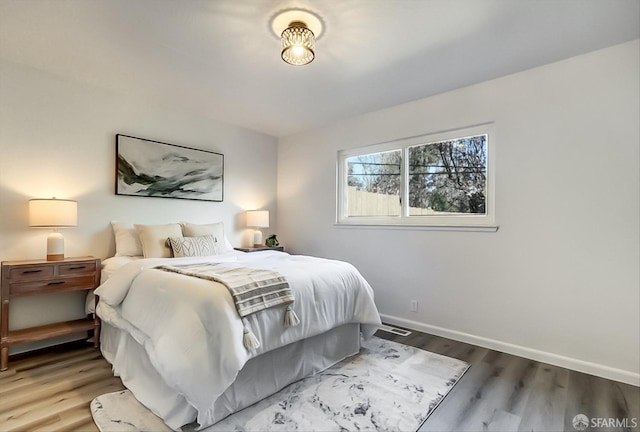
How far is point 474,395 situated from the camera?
2.08m

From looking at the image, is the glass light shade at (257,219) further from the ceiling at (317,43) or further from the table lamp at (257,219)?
the ceiling at (317,43)

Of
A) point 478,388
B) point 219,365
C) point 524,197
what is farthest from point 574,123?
point 219,365

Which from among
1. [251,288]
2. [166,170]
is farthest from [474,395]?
[166,170]

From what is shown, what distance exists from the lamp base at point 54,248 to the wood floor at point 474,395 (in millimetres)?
803

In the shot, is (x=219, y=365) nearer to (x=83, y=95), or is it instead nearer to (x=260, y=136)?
(x=83, y=95)

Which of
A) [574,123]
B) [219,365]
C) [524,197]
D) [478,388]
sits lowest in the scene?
[478,388]

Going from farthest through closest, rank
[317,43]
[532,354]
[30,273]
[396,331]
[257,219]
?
[257,219]
[396,331]
[532,354]
[30,273]
[317,43]

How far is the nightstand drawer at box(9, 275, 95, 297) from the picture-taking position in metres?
2.46

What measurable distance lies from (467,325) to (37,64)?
4386 mm

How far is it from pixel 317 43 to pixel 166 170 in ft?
7.37

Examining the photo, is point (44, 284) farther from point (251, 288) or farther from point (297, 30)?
point (297, 30)

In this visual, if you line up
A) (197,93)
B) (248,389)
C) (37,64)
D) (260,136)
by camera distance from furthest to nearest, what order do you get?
(260,136)
(197,93)
(37,64)
(248,389)

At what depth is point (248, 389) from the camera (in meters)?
1.93

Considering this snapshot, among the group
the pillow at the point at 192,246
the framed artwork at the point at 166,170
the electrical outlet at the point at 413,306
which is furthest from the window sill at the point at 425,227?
the framed artwork at the point at 166,170
